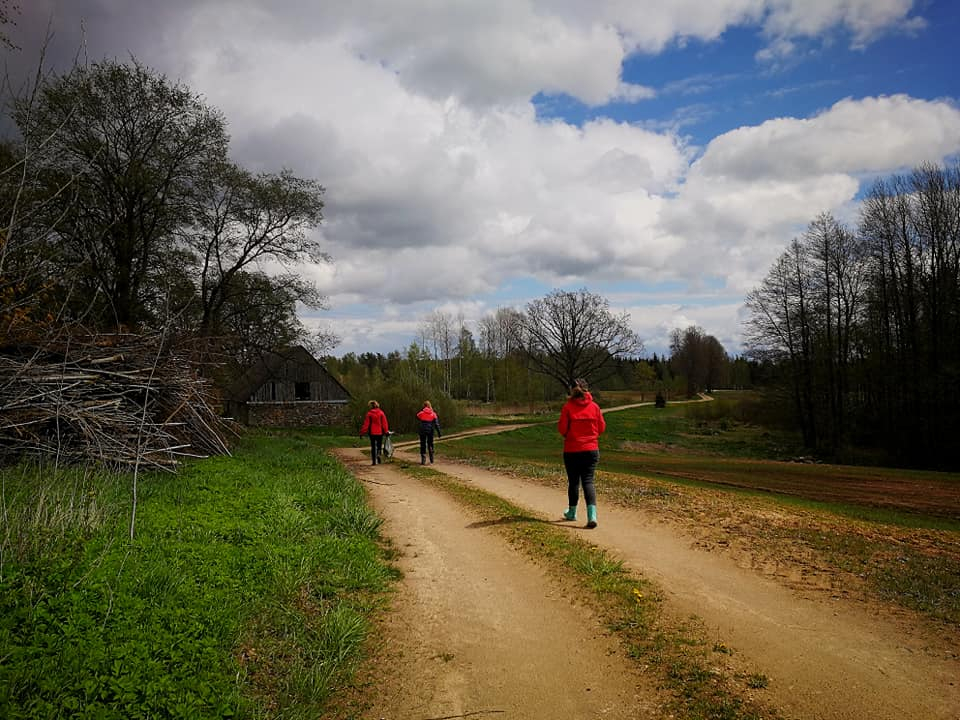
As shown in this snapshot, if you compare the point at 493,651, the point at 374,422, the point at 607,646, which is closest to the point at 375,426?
the point at 374,422

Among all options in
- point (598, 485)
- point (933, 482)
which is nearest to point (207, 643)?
point (598, 485)

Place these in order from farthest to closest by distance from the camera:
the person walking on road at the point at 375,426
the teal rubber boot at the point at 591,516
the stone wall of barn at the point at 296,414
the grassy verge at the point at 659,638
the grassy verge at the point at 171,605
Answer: the stone wall of barn at the point at 296,414, the person walking on road at the point at 375,426, the teal rubber boot at the point at 591,516, the grassy verge at the point at 659,638, the grassy verge at the point at 171,605

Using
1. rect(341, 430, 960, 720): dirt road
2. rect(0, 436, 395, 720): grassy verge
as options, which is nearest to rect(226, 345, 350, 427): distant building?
rect(0, 436, 395, 720): grassy verge

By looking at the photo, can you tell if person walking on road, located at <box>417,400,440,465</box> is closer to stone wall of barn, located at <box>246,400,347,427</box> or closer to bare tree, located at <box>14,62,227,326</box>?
bare tree, located at <box>14,62,227,326</box>

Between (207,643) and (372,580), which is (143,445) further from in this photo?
(207,643)

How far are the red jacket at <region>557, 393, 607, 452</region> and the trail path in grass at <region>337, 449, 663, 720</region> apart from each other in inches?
74.9

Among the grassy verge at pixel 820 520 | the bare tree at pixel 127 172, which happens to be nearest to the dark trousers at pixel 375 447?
the grassy verge at pixel 820 520

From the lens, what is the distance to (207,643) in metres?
4.61

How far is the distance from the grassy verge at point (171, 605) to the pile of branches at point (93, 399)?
1084mm

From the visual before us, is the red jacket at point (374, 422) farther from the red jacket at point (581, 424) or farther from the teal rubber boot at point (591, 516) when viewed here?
the teal rubber boot at point (591, 516)

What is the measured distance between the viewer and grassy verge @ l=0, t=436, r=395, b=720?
3.88 meters

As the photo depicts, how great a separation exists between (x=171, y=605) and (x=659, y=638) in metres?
4.23

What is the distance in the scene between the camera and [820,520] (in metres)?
9.78

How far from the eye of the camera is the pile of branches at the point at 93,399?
8875 mm
